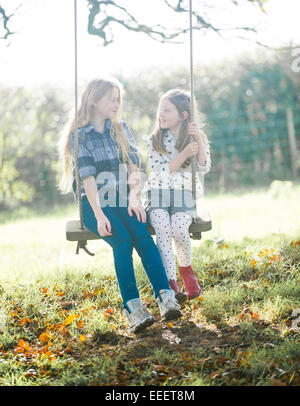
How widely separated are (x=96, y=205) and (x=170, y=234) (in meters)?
0.44

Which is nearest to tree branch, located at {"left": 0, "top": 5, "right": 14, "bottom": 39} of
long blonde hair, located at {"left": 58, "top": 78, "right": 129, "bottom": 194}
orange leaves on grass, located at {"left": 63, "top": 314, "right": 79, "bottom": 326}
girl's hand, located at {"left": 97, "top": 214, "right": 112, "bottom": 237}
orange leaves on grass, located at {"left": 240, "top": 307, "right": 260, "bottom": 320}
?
long blonde hair, located at {"left": 58, "top": 78, "right": 129, "bottom": 194}

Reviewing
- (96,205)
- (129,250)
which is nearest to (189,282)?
(129,250)

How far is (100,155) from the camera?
9.05 ft

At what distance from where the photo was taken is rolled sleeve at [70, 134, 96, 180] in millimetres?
2648

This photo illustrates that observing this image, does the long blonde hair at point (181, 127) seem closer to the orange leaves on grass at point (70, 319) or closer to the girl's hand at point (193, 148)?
the girl's hand at point (193, 148)

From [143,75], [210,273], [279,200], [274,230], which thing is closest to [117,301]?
[210,273]

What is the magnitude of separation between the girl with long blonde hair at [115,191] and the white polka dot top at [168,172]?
0.12m

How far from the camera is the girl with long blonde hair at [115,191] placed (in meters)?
2.43

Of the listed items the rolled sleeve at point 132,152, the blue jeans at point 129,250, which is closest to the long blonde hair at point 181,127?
the rolled sleeve at point 132,152

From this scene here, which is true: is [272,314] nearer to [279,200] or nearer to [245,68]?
[279,200]

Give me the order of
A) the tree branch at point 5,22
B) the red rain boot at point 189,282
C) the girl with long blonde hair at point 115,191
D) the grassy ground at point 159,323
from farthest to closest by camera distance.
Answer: the tree branch at point 5,22, the red rain boot at point 189,282, the girl with long blonde hair at point 115,191, the grassy ground at point 159,323

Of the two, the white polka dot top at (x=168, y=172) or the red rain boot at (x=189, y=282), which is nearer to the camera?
the red rain boot at (x=189, y=282)
